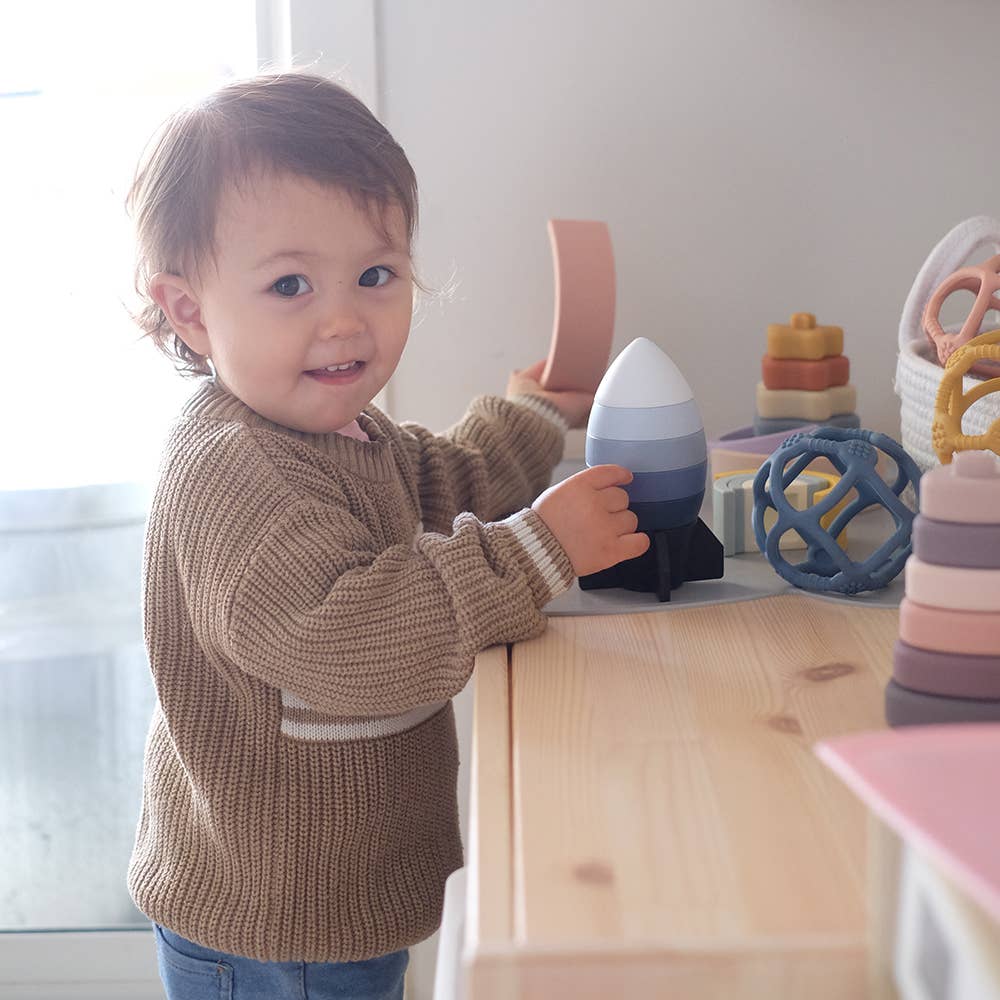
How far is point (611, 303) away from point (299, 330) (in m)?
0.37

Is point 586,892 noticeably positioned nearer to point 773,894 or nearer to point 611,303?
point 773,894

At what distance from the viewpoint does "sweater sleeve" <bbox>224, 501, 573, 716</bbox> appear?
27.4 inches

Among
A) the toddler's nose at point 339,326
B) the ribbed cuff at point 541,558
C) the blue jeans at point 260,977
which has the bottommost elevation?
the blue jeans at point 260,977

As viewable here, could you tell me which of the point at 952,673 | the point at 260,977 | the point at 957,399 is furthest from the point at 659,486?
the point at 260,977

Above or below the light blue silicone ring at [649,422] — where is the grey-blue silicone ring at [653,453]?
below

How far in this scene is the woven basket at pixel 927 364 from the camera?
0.83 meters

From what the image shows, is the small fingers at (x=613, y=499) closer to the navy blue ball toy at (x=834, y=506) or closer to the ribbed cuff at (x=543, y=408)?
the navy blue ball toy at (x=834, y=506)

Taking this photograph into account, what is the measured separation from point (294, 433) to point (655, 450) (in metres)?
0.25

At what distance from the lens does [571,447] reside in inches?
46.3

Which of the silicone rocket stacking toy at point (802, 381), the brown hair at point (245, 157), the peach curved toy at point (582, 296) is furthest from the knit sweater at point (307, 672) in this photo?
the silicone rocket stacking toy at point (802, 381)

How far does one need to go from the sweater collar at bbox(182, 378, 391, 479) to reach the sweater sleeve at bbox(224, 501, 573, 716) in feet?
0.41

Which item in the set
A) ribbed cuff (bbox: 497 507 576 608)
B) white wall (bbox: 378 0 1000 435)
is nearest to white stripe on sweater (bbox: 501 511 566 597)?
ribbed cuff (bbox: 497 507 576 608)

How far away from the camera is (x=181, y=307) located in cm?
86

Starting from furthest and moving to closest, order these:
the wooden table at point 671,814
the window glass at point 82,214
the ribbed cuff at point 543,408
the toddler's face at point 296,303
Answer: the window glass at point 82,214 → the ribbed cuff at point 543,408 → the toddler's face at point 296,303 → the wooden table at point 671,814
